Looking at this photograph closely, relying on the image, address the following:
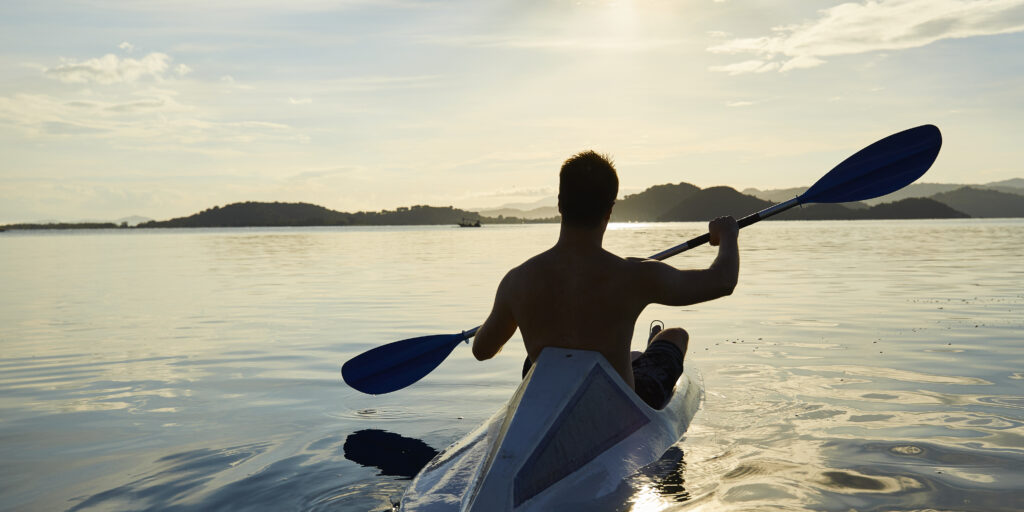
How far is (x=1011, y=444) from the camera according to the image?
5.29m

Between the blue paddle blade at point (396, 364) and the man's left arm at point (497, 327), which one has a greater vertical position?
the man's left arm at point (497, 327)

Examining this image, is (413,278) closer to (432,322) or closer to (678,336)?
(432,322)

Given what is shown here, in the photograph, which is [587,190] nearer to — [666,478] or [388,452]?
[666,478]

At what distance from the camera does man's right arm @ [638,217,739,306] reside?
3941mm

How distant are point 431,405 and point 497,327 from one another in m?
3.19

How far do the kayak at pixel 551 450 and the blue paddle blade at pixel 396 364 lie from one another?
7.62 feet

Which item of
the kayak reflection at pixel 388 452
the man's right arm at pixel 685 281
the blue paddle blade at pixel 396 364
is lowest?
the kayak reflection at pixel 388 452

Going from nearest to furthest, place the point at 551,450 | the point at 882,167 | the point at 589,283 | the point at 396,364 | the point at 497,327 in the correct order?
the point at 551,450 < the point at 589,283 < the point at 497,327 < the point at 882,167 < the point at 396,364

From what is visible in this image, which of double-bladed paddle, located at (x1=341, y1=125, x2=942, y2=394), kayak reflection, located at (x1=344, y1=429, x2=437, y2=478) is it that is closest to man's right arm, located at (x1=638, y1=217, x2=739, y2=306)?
kayak reflection, located at (x1=344, y1=429, x2=437, y2=478)

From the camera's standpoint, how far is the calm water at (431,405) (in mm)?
4641

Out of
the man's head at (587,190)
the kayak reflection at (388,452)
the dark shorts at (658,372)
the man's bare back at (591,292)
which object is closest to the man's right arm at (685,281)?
the man's bare back at (591,292)

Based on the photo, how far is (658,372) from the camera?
18.1 ft

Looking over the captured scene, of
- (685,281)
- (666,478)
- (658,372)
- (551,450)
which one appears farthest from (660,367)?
(551,450)

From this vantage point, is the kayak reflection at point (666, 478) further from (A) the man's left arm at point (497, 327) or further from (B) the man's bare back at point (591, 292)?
(A) the man's left arm at point (497, 327)
